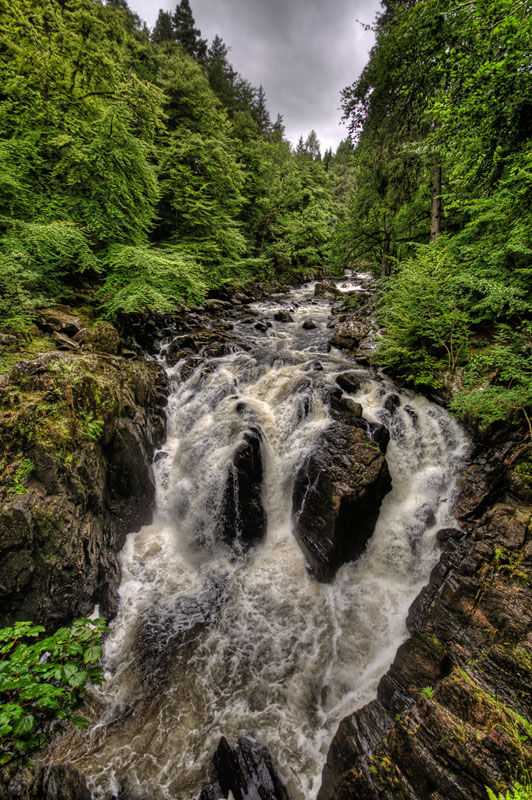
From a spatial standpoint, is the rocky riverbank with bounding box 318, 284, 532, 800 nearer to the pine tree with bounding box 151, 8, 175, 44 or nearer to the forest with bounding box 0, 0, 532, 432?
the forest with bounding box 0, 0, 532, 432

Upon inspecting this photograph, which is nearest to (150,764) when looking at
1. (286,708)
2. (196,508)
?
(286,708)

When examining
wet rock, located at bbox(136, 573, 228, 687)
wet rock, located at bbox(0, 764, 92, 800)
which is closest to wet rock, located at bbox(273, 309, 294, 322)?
wet rock, located at bbox(136, 573, 228, 687)

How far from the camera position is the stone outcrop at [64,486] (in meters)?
4.20

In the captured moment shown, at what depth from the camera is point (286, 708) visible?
4.57m

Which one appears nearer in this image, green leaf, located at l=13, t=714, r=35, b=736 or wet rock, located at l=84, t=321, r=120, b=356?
green leaf, located at l=13, t=714, r=35, b=736

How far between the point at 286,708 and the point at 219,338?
1088 centimetres

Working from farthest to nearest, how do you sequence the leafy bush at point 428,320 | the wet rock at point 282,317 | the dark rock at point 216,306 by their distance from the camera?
the wet rock at point 282,317 < the dark rock at point 216,306 < the leafy bush at point 428,320

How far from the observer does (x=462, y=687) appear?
10.4 ft

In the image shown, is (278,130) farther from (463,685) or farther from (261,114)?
(463,685)

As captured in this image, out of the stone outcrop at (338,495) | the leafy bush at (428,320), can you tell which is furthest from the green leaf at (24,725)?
the leafy bush at (428,320)

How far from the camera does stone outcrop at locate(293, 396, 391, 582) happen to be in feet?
19.3

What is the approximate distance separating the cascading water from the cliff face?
0.76 meters

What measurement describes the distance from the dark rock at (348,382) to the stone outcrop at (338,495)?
73.2 inches

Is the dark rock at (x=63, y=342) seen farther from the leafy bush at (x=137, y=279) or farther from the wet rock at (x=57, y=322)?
the leafy bush at (x=137, y=279)
